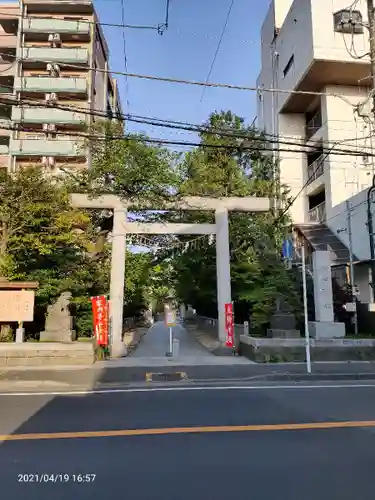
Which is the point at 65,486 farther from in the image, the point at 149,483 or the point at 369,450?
the point at 369,450

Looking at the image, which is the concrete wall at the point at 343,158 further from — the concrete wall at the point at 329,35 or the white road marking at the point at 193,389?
the white road marking at the point at 193,389

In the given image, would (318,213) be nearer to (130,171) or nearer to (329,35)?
(329,35)

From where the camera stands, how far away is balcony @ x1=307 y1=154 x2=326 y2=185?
2607cm

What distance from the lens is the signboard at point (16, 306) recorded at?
44.3ft

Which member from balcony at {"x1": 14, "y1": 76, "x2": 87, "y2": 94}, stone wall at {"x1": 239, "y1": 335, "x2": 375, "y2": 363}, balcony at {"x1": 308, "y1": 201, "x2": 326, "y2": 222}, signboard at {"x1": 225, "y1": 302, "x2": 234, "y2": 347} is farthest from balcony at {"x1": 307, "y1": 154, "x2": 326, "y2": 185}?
balcony at {"x1": 14, "y1": 76, "x2": 87, "y2": 94}

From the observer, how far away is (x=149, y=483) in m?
3.84

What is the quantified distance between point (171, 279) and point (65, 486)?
22524mm

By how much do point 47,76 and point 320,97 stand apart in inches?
811

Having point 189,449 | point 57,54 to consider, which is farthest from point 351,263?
point 57,54

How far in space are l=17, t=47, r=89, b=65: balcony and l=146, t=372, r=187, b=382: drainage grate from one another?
2876cm

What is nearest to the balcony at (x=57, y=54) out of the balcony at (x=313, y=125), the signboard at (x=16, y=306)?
the balcony at (x=313, y=125)

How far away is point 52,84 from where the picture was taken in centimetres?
3123

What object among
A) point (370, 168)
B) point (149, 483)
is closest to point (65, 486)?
point (149, 483)

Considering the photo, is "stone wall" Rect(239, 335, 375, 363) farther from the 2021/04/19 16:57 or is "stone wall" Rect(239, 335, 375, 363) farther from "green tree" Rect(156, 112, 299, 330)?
the 2021/04/19 16:57
